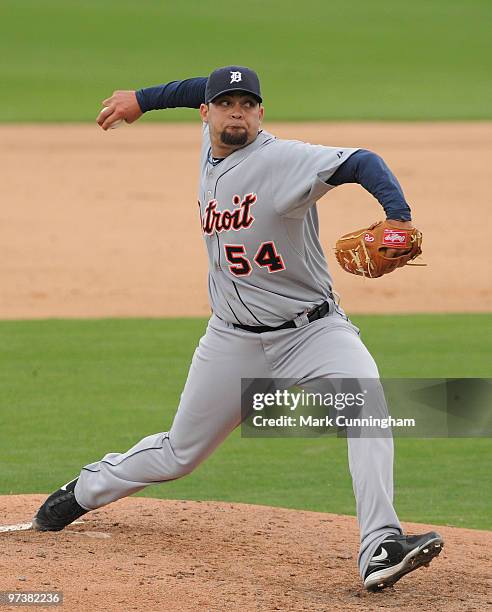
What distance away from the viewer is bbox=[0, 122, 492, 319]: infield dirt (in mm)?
12961

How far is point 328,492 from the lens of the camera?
264 inches

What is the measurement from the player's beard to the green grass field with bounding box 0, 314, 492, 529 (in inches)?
85.9

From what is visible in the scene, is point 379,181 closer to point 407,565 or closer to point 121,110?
point 407,565

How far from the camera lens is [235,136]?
4.93m

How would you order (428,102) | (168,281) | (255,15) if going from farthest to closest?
(255,15)
(428,102)
(168,281)

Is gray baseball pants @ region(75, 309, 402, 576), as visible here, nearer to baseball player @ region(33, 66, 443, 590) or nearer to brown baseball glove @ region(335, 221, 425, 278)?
baseball player @ region(33, 66, 443, 590)

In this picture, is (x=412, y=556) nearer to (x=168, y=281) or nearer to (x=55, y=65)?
(x=168, y=281)

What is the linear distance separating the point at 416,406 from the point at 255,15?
36945mm

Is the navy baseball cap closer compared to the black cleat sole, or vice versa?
the black cleat sole

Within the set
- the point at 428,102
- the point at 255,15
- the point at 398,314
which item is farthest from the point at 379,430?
the point at 255,15

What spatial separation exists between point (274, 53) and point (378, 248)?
3437 cm

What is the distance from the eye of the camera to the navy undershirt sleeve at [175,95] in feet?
18.0

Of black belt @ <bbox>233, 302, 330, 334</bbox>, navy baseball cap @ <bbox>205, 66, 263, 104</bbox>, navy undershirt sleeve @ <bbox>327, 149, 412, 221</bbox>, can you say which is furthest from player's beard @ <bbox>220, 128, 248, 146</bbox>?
black belt @ <bbox>233, 302, 330, 334</bbox>

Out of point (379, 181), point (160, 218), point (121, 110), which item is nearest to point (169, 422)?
point (121, 110)
